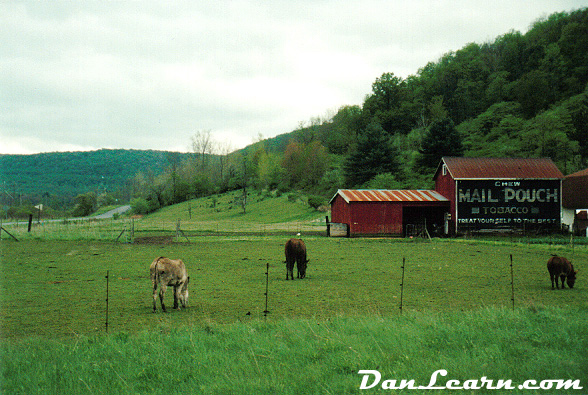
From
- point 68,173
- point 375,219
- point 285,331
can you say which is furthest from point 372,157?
point 68,173

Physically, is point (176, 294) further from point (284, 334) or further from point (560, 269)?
point (560, 269)

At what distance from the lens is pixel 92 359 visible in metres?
7.04

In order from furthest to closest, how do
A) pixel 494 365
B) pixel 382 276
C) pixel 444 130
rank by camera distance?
pixel 444 130 → pixel 382 276 → pixel 494 365

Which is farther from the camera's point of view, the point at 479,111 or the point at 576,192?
the point at 479,111

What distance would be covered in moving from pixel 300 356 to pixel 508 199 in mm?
41986

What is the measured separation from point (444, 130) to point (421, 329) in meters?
61.2

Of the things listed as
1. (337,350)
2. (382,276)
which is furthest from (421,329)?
(382,276)

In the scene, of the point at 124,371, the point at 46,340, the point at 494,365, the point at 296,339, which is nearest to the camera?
the point at 494,365

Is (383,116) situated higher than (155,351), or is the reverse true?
(383,116)

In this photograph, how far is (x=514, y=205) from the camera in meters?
43.7

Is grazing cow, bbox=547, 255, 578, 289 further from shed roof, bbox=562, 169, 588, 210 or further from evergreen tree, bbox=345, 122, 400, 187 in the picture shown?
evergreen tree, bbox=345, 122, 400, 187

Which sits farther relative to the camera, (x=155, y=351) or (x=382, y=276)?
(x=382, y=276)

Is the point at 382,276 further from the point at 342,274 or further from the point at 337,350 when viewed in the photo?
the point at 337,350

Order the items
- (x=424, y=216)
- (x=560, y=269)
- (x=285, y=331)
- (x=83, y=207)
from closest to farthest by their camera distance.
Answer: (x=285, y=331) < (x=560, y=269) < (x=424, y=216) < (x=83, y=207)
